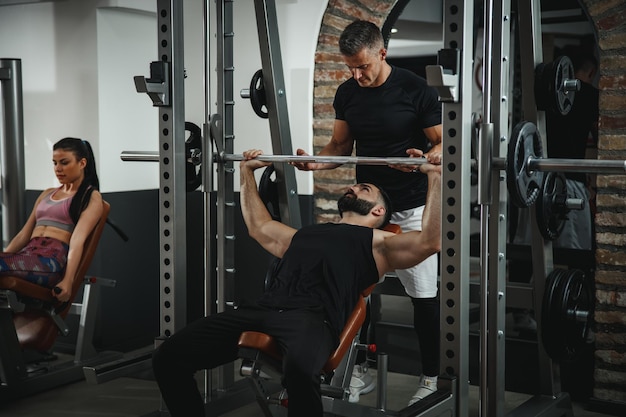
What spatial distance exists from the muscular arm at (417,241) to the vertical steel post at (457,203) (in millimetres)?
136

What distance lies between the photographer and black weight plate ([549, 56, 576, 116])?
3.00 metres

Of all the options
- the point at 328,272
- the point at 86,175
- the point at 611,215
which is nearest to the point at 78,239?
the point at 86,175

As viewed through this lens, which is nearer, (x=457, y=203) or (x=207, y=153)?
(x=457, y=203)

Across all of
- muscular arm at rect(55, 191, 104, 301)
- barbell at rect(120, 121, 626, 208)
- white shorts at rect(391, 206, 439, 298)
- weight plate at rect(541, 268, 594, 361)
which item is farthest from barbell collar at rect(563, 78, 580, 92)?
muscular arm at rect(55, 191, 104, 301)

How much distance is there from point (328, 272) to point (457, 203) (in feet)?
1.77

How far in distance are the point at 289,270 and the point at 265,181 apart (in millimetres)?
758

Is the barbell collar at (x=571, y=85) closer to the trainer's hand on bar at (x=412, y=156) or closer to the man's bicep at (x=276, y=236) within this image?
the trainer's hand on bar at (x=412, y=156)

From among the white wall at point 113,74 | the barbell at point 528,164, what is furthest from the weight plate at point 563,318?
the white wall at point 113,74

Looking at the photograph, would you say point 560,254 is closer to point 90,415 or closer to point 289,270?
point 289,270

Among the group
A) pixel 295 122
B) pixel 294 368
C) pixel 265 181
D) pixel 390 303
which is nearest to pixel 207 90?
pixel 265 181

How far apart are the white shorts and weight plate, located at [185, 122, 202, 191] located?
0.88m

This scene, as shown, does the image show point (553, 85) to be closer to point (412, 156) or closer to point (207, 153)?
point (412, 156)

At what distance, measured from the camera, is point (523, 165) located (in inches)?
110

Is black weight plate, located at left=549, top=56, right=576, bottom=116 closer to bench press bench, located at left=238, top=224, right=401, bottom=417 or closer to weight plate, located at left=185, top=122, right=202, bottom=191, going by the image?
bench press bench, located at left=238, top=224, right=401, bottom=417
